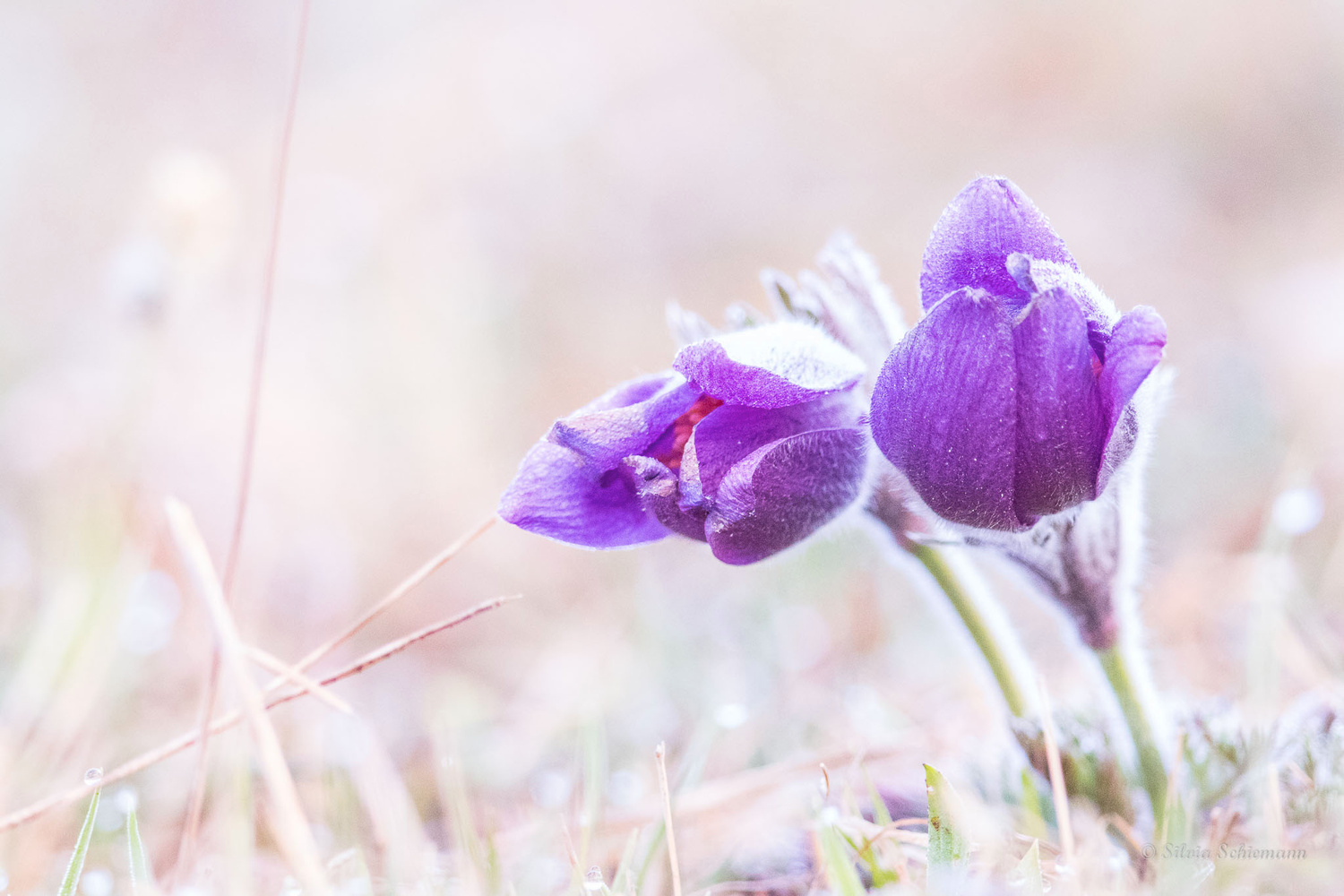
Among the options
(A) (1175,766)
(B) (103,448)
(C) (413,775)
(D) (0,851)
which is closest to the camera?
(A) (1175,766)

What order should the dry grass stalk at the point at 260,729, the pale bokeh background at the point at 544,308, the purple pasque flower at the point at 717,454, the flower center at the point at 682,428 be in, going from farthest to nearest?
the pale bokeh background at the point at 544,308 → the flower center at the point at 682,428 → the purple pasque flower at the point at 717,454 → the dry grass stalk at the point at 260,729

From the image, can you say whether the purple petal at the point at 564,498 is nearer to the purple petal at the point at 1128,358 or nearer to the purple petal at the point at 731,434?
the purple petal at the point at 731,434

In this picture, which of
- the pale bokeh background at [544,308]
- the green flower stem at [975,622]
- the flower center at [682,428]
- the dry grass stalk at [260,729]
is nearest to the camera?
the dry grass stalk at [260,729]

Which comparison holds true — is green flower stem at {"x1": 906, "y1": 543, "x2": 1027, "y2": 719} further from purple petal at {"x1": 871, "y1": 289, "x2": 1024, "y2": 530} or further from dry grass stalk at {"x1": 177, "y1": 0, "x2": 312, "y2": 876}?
dry grass stalk at {"x1": 177, "y1": 0, "x2": 312, "y2": 876}

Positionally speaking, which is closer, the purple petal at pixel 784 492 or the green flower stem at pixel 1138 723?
the purple petal at pixel 784 492

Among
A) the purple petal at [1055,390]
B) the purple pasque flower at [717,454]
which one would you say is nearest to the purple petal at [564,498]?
the purple pasque flower at [717,454]

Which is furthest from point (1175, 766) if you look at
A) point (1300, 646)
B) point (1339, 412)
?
point (1339, 412)

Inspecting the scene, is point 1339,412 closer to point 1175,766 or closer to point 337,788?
point 1175,766

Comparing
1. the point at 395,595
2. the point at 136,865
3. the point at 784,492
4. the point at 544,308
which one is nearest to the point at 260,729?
the point at 136,865
